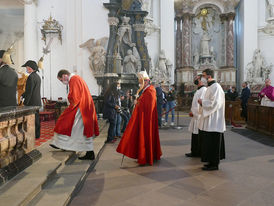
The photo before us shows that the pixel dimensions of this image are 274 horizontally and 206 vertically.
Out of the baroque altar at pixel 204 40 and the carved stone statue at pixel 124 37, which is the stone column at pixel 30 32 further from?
the baroque altar at pixel 204 40

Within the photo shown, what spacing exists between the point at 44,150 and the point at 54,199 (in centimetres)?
201

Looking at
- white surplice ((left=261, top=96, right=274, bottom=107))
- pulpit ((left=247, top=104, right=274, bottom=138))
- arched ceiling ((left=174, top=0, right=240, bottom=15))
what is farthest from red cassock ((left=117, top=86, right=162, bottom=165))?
arched ceiling ((left=174, top=0, right=240, bottom=15))

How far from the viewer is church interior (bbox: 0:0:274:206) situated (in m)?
3.24

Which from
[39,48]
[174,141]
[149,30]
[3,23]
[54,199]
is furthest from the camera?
[149,30]

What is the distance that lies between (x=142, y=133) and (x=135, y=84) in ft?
17.8

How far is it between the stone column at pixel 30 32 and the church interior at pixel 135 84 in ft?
0.16

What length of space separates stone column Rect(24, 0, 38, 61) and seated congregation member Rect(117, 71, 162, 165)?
916 cm

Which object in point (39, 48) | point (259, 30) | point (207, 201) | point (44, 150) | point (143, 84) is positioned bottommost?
point (207, 201)

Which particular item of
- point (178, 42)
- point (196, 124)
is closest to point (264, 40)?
point (178, 42)

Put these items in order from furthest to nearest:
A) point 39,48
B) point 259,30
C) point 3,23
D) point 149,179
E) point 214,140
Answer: point 259,30 < point 3,23 < point 39,48 < point 214,140 < point 149,179

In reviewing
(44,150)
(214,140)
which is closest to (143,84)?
(214,140)

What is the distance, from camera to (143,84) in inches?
189

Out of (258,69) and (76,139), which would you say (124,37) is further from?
(258,69)

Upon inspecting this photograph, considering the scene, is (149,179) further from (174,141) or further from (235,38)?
(235,38)
